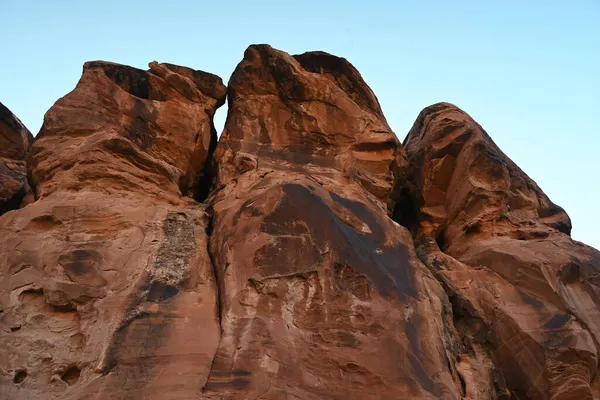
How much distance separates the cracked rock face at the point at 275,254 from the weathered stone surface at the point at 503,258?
0.12ft

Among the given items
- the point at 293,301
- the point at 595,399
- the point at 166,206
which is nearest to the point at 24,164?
the point at 166,206

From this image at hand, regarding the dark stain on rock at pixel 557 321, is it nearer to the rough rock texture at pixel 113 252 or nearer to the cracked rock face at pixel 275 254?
the cracked rock face at pixel 275 254

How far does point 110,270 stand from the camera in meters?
9.37

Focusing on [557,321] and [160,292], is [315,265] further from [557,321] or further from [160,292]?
[557,321]

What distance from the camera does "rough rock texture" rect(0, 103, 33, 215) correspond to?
13.2 metres

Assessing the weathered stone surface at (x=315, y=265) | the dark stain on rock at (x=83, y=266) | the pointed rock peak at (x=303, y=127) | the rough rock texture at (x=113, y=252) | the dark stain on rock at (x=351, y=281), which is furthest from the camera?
the pointed rock peak at (x=303, y=127)

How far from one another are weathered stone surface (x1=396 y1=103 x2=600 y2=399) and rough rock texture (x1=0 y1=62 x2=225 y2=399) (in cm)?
509

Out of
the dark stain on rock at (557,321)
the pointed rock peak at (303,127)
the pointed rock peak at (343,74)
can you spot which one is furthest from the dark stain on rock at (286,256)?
the pointed rock peak at (343,74)

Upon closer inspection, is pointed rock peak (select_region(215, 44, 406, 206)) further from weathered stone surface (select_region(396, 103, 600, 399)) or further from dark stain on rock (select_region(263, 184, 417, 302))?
dark stain on rock (select_region(263, 184, 417, 302))

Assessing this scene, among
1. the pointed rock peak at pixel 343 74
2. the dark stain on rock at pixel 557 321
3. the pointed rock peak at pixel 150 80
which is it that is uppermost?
the pointed rock peak at pixel 343 74

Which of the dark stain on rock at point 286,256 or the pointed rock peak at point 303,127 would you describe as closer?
the dark stain on rock at point 286,256

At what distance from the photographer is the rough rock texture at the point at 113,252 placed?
8.02 meters

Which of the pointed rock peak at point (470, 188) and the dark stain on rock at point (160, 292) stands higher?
the pointed rock peak at point (470, 188)

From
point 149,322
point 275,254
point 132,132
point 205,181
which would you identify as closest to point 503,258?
point 275,254
